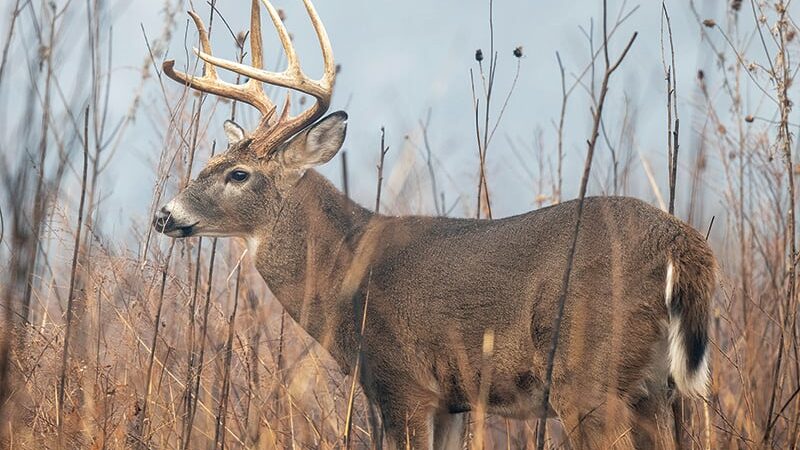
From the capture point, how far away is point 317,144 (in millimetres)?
6113

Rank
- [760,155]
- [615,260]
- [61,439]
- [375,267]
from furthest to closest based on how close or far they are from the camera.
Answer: [760,155]
[375,267]
[615,260]
[61,439]

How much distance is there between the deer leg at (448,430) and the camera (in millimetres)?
5391

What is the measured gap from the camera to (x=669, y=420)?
4719mm

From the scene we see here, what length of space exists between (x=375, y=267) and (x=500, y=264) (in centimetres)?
79

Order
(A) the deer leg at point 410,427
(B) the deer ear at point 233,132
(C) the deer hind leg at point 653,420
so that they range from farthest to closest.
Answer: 1. (B) the deer ear at point 233,132
2. (A) the deer leg at point 410,427
3. (C) the deer hind leg at point 653,420

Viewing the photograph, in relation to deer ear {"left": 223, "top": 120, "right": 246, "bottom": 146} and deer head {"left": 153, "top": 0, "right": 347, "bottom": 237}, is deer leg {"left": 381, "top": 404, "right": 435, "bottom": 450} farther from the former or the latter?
deer ear {"left": 223, "top": 120, "right": 246, "bottom": 146}

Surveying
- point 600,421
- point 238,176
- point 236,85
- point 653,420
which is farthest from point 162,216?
point 653,420

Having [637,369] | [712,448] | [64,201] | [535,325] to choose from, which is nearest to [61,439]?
[64,201]

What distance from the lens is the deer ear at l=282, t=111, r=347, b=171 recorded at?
6043 mm

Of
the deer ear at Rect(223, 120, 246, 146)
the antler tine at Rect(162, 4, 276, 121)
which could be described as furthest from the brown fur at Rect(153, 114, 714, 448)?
the deer ear at Rect(223, 120, 246, 146)

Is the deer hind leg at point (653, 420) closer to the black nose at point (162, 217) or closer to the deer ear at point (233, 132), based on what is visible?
the black nose at point (162, 217)

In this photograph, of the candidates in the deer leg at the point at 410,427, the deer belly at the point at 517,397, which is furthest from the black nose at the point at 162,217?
the deer belly at the point at 517,397

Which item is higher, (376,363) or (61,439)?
(376,363)

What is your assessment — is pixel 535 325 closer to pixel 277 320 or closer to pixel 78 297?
pixel 78 297
